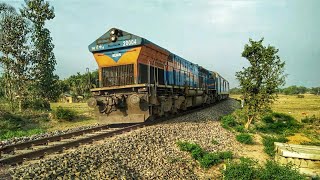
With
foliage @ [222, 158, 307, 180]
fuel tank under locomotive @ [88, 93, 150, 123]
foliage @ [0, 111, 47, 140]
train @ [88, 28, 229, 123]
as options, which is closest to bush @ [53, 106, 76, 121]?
foliage @ [0, 111, 47, 140]

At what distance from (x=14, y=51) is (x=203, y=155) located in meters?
18.0

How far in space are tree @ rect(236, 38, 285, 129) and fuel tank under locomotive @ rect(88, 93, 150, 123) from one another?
25.9ft

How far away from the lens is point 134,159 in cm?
739

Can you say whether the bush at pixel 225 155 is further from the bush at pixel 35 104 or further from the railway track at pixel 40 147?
the bush at pixel 35 104

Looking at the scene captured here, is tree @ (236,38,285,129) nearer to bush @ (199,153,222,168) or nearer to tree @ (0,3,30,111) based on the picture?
bush @ (199,153,222,168)

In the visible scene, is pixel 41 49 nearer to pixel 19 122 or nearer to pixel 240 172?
pixel 19 122

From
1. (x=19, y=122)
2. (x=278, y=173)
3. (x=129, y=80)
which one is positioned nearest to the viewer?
(x=278, y=173)

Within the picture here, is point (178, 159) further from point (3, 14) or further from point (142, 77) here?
point (3, 14)

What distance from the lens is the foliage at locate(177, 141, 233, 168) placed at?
8.95m

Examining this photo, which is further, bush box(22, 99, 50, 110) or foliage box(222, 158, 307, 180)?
bush box(22, 99, 50, 110)

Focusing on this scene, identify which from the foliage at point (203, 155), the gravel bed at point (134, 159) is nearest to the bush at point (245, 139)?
the gravel bed at point (134, 159)

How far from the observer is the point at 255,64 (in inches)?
618

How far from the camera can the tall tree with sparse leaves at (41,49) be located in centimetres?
2147

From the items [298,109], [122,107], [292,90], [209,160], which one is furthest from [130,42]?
[292,90]
